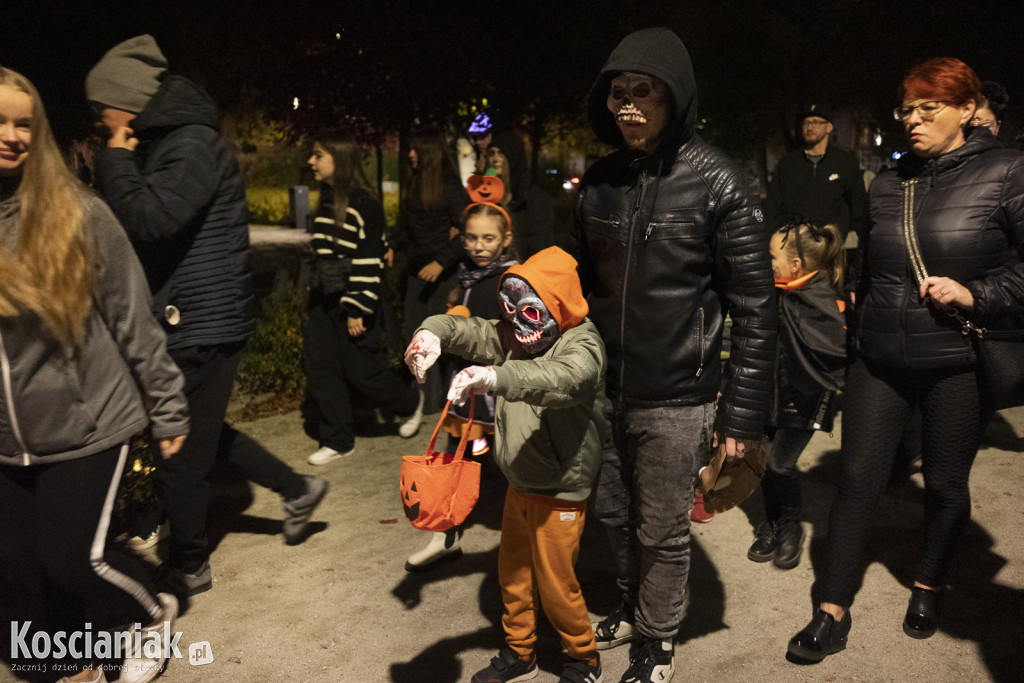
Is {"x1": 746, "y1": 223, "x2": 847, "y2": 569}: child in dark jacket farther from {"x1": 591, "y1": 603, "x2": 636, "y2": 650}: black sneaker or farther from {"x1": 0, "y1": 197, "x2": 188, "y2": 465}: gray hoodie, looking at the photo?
{"x1": 0, "y1": 197, "x2": 188, "y2": 465}: gray hoodie

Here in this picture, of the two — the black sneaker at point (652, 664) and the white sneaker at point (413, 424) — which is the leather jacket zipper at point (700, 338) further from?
the white sneaker at point (413, 424)

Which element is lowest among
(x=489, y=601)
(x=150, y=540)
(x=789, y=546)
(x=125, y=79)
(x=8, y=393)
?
(x=150, y=540)

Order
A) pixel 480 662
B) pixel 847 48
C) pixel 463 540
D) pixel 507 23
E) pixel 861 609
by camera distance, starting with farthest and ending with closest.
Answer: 1. pixel 847 48
2. pixel 507 23
3. pixel 463 540
4. pixel 861 609
5. pixel 480 662

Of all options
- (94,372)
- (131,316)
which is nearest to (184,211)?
(131,316)

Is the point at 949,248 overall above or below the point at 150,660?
above

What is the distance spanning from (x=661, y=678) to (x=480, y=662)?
758 mm

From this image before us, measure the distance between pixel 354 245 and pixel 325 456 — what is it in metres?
1.45

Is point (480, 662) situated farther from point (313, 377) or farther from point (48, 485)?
point (313, 377)

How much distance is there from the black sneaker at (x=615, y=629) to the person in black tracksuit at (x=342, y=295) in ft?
9.28

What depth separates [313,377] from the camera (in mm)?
6273

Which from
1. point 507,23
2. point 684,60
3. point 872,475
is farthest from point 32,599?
point 507,23

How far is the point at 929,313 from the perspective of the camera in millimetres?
3611

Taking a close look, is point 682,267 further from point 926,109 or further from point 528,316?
point 926,109

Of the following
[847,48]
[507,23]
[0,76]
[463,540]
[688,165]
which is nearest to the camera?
[0,76]
